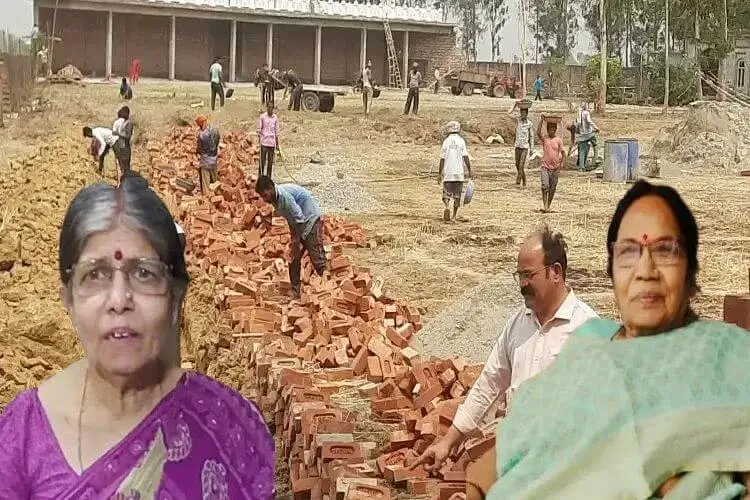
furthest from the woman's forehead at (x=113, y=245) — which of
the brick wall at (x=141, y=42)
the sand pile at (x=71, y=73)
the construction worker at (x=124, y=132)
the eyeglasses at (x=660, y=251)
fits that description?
the construction worker at (x=124, y=132)

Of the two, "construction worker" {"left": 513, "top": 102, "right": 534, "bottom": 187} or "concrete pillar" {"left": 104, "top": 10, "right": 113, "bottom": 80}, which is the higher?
"concrete pillar" {"left": 104, "top": 10, "right": 113, "bottom": 80}

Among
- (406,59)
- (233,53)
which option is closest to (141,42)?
(233,53)

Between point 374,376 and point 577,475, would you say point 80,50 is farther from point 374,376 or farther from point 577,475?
point 577,475

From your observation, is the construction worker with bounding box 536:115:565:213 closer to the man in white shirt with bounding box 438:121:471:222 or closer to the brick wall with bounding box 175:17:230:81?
the man in white shirt with bounding box 438:121:471:222

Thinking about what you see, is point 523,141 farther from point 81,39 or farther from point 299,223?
point 81,39

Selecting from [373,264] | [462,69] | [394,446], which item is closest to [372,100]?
[462,69]

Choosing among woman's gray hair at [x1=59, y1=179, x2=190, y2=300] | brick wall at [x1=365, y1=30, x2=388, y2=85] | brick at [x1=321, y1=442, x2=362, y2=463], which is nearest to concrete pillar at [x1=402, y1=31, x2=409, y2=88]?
brick wall at [x1=365, y1=30, x2=388, y2=85]

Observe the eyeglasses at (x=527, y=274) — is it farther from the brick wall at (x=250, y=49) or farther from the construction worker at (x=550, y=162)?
the construction worker at (x=550, y=162)

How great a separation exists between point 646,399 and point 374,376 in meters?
3.81

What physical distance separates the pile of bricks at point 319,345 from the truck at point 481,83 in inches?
51.8

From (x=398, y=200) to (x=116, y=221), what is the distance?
6478 mm

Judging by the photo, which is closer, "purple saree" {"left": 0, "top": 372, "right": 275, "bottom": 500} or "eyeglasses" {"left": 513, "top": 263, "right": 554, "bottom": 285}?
"purple saree" {"left": 0, "top": 372, "right": 275, "bottom": 500}

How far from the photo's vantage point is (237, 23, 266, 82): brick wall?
5863mm

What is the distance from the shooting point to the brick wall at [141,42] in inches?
219
